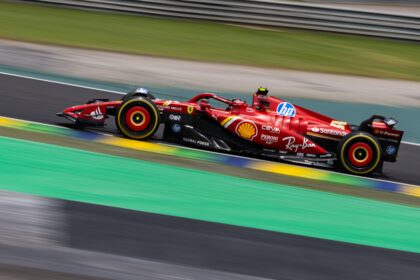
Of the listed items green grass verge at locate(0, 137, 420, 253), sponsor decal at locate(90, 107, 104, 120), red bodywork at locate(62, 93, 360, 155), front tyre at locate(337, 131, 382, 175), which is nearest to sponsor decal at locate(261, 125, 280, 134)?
red bodywork at locate(62, 93, 360, 155)

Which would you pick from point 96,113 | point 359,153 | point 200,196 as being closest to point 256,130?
point 359,153

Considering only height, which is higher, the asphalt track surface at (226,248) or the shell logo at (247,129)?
the shell logo at (247,129)

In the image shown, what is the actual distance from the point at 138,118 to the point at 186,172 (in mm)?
1402

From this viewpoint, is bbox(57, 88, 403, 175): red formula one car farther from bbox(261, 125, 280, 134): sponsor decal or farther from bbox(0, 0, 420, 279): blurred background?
bbox(0, 0, 420, 279): blurred background

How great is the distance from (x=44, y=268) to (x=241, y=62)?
11.9 metres

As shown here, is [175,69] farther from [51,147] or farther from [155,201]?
[155,201]

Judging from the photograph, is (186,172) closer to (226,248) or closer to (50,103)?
(226,248)

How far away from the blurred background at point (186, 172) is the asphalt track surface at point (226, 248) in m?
0.02

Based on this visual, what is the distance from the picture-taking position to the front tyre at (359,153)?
374 inches

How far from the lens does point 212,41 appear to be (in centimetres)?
1803

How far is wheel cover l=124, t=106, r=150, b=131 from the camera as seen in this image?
9.46 metres

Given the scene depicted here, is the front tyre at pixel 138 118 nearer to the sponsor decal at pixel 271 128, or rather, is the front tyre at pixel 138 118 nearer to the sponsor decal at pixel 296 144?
the sponsor decal at pixel 271 128

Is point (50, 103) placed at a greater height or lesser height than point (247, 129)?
lesser

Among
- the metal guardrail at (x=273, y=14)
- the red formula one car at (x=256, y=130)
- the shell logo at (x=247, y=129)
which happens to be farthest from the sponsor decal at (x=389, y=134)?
the metal guardrail at (x=273, y=14)
